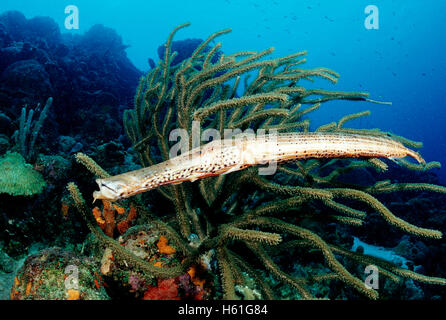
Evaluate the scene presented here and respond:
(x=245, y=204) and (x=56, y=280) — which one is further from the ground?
(x=245, y=204)

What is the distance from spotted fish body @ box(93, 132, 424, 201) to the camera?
2013 mm

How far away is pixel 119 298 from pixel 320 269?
12.9 ft

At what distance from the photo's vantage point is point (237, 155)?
8.07 ft

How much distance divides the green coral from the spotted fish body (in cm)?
350

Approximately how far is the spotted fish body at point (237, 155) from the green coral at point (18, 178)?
3.50 m

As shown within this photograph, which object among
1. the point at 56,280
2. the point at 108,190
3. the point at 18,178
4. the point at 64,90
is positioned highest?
the point at 64,90

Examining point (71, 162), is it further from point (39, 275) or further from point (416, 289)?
point (416, 289)

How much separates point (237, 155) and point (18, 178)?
430cm

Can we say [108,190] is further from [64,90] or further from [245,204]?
[64,90]

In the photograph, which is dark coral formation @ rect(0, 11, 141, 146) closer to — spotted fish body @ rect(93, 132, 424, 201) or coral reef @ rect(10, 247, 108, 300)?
coral reef @ rect(10, 247, 108, 300)

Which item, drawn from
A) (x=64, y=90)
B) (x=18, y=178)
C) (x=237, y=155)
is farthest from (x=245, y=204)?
(x=64, y=90)

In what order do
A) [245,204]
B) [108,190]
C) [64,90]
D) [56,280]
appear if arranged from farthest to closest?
[64,90]
[245,204]
[56,280]
[108,190]

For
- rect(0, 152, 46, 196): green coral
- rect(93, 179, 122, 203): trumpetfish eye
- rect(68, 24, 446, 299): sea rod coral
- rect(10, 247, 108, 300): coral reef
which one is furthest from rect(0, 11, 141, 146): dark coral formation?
rect(93, 179, 122, 203): trumpetfish eye
